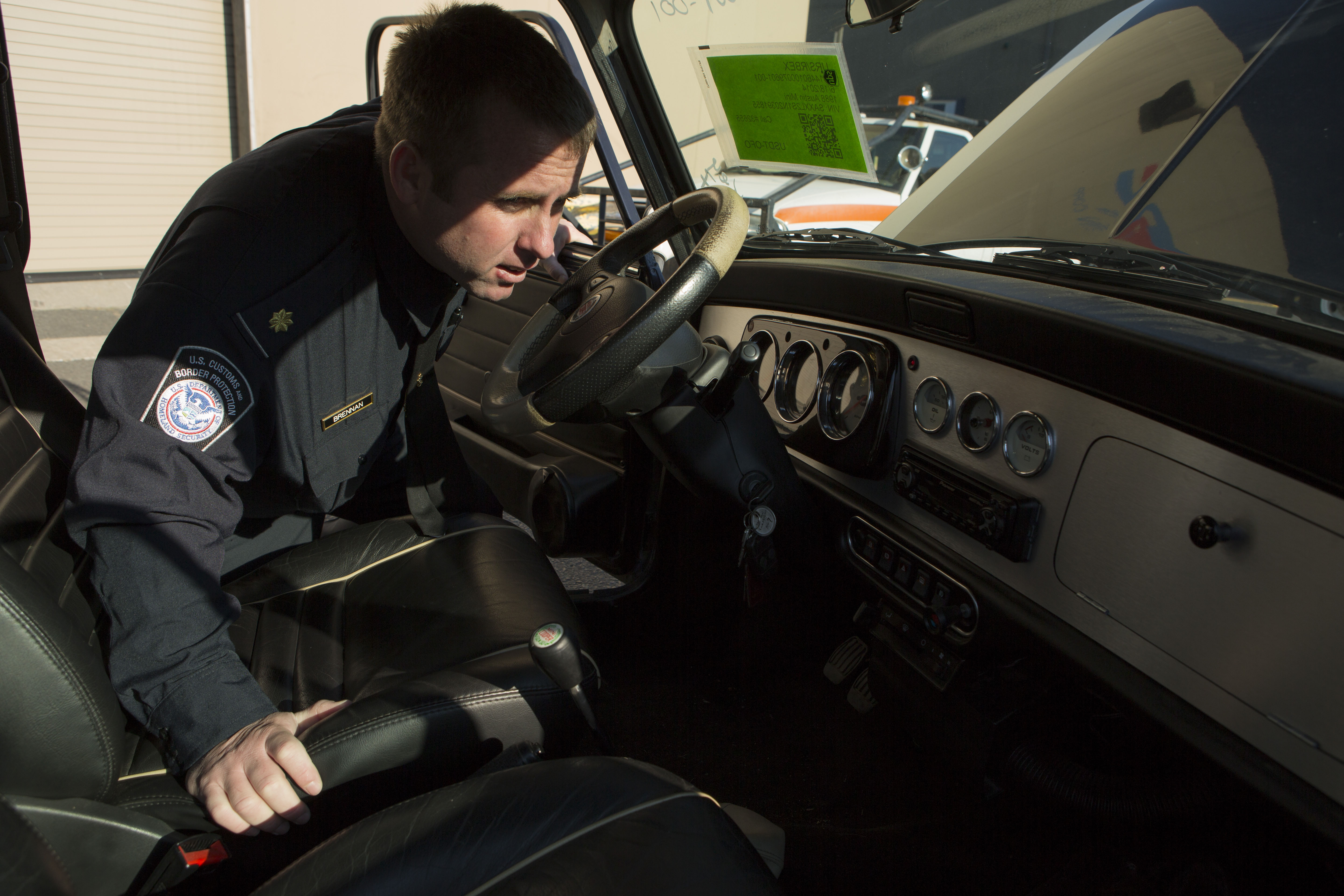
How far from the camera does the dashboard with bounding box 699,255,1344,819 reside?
0.87 metres

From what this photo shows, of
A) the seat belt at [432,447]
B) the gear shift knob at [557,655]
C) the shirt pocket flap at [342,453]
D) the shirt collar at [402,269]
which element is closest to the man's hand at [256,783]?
the gear shift knob at [557,655]

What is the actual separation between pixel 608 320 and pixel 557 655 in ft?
1.57

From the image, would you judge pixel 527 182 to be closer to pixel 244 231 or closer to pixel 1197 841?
pixel 244 231

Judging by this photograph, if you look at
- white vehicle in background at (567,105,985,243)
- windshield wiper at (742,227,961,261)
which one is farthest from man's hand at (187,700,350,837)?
white vehicle in background at (567,105,985,243)

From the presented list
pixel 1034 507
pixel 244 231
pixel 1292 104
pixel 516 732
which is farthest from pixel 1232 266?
pixel 244 231

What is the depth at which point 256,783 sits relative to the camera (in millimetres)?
992

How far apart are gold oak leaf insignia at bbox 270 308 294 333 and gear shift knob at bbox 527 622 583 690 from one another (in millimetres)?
569

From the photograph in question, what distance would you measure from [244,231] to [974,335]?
1037 mm

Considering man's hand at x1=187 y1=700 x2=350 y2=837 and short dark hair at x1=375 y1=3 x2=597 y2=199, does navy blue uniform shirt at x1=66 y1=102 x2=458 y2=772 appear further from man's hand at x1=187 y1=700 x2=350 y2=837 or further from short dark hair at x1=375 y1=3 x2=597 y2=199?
short dark hair at x1=375 y1=3 x2=597 y2=199

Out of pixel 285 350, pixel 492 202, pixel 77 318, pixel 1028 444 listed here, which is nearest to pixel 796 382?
pixel 1028 444

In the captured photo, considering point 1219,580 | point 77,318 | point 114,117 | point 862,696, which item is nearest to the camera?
point 1219,580

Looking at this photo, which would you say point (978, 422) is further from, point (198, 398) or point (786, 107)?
point (198, 398)

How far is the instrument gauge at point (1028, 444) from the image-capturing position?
114 cm

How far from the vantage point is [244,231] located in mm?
1218
